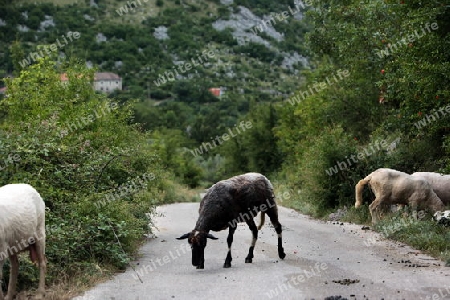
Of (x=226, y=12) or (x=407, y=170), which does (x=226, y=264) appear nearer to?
(x=407, y=170)

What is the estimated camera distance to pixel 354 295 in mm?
9398

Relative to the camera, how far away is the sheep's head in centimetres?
1220

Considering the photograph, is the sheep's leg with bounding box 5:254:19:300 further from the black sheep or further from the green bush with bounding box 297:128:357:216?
the green bush with bounding box 297:128:357:216

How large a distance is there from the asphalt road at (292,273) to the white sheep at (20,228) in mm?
1114

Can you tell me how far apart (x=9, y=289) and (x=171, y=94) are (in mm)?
136324

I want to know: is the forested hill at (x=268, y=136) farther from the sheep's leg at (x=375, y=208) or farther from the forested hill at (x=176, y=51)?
the forested hill at (x=176, y=51)

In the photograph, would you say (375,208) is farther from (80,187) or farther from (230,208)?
(80,187)

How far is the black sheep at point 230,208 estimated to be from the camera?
40.6ft

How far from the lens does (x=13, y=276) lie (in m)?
9.65

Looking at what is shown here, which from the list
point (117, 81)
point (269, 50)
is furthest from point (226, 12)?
point (117, 81)

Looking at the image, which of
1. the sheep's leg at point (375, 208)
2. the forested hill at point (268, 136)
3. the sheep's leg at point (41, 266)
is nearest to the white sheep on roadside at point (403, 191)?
the sheep's leg at point (375, 208)

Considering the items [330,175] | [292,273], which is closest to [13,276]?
[292,273]

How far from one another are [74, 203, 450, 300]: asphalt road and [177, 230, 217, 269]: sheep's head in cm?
23

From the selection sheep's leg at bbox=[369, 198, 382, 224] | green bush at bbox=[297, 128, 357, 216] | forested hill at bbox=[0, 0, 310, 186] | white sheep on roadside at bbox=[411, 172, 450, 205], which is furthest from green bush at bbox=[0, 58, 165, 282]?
forested hill at bbox=[0, 0, 310, 186]
